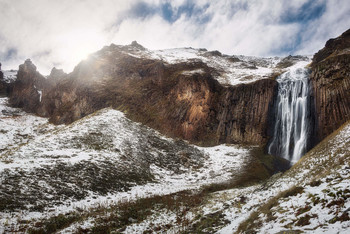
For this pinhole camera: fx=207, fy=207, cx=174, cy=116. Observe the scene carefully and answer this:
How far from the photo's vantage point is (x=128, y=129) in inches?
1469

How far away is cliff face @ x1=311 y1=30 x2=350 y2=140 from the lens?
33062 millimetres

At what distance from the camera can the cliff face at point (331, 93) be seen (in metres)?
33.1

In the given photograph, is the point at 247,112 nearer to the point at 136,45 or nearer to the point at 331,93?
the point at 331,93

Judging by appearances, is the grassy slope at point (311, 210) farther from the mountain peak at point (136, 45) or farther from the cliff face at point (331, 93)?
the mountain peak at point (136, 45)

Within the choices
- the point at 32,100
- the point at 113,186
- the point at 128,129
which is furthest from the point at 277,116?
the point at 32,100

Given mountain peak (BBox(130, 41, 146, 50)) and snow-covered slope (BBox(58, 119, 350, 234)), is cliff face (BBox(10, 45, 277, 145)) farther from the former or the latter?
snow-covered slope (BBox(58, 119, 350, 234))

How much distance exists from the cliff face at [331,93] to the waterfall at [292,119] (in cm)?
186

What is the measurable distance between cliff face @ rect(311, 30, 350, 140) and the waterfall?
6.10 feet

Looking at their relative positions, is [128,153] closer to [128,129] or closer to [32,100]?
[128,129]

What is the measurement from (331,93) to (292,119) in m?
7.27

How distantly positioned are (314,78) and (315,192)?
127 ft

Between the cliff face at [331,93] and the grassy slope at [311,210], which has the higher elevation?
the cliff face at [331,93]

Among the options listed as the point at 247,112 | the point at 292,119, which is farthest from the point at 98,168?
the point at 292,119

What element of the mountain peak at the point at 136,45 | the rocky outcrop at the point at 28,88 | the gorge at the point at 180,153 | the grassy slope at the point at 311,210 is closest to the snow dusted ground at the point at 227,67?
the mountain peak at the point at 136,45
